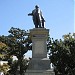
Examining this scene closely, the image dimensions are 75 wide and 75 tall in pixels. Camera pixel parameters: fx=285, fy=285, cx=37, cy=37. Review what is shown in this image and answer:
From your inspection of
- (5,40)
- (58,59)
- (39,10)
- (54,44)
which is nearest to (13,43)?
(5,40)

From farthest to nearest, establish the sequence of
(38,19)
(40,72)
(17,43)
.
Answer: (17,43), (38,19), (40,72)

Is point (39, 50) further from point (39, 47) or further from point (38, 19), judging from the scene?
point (38, 19)

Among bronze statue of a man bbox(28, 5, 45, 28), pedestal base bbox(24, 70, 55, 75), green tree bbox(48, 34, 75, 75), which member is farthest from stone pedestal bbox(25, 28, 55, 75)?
green tree bbox(48, 34, 75, 75)

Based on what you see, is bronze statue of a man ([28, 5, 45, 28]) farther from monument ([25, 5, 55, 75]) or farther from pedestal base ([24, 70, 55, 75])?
pedestal base ([24, 70, 55, 75])

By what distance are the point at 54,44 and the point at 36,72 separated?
760 inches

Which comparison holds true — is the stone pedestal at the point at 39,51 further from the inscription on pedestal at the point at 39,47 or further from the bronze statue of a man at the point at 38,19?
the bronze statue of a man at the point at 38,19

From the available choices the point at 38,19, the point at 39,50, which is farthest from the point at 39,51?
the point at 38,19

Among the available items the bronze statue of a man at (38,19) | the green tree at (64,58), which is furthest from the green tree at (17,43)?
the bronze statue of a man at (38,19)

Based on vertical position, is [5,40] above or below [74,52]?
above

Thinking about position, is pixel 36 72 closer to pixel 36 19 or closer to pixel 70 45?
pixel 36 19

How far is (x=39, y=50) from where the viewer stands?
Result: 18953 mm

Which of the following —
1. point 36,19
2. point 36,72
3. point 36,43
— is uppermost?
point 36,19

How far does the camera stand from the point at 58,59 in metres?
34.2

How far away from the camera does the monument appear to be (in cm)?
1827
